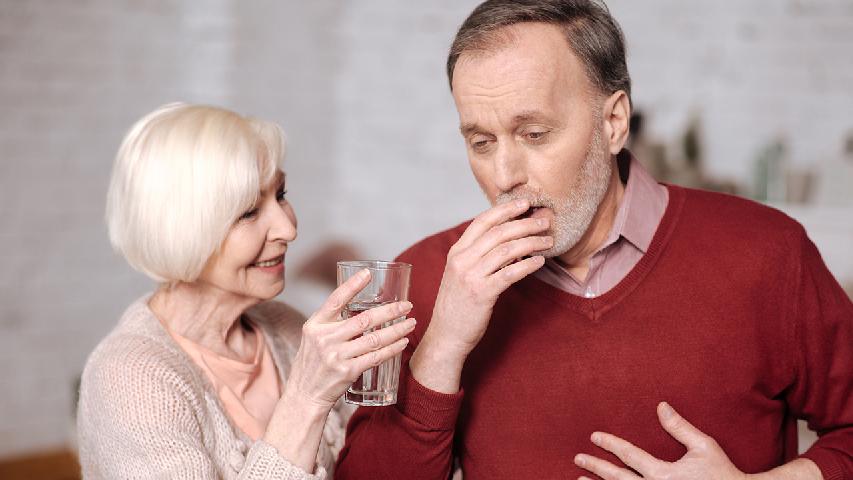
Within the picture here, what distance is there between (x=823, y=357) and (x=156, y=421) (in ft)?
3.70

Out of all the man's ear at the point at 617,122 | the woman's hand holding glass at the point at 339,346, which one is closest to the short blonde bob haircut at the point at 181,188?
the woman's hand holding glass at the point at 339,346

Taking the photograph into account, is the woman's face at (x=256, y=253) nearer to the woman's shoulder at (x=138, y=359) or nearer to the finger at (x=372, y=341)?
the woman's shoulder at (x=138, y=359)

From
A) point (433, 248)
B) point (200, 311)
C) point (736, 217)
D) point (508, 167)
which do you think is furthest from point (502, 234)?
point (200, 311)

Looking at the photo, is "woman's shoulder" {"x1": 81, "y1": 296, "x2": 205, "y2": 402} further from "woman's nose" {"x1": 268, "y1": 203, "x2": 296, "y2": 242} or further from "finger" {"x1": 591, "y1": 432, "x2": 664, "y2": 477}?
"finger" {"x1": 591, "y1": 432, "x2": 664, "y2": 477}

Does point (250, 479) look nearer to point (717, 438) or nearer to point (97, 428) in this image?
point (97, 428)

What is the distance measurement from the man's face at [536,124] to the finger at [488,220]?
0.21ft

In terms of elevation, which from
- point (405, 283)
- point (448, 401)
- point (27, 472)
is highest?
point (405, 283)

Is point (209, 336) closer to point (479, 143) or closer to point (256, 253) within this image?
point (256, 253)

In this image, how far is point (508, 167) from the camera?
1.48 metres

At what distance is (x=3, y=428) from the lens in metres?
3.71

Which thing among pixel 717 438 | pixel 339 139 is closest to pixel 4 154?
pixel 339 139

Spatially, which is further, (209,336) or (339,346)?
(209,336)

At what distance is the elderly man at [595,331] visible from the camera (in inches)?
58.1

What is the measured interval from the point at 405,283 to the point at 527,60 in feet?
1.36
